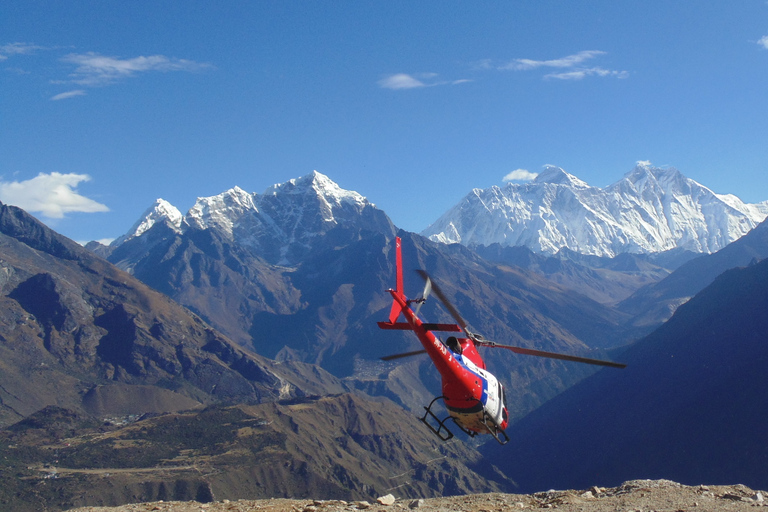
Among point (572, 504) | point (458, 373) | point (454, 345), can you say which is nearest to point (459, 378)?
point (458, 373)

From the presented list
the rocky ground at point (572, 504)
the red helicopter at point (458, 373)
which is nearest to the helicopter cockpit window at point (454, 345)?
the red helicopter at point (458, 373)

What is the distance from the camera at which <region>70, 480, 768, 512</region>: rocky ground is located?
34.0 m

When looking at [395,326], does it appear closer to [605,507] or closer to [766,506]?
[605,507]

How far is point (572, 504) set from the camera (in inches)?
1416

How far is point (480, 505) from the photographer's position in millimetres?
37250

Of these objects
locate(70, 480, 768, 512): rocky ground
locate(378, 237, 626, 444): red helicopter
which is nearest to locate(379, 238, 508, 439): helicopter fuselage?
locate(378, 237, 626, 444): red helicopter

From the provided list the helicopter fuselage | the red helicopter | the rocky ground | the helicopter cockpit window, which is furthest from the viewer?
the helicopter cockpit window

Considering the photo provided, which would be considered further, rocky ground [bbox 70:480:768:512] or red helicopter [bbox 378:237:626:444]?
red helicopter [bbox 378:237:626:444]

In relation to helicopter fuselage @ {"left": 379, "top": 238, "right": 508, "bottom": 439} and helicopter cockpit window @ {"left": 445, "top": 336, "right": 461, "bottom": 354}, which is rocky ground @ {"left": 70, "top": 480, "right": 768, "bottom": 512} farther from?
helicopter cockpit window @ {"left": 445, "top": 336, "right": 461, "bottom": 354}

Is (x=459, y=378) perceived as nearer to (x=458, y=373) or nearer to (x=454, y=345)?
(x=458, y=373)

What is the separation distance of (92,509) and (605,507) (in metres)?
29.6

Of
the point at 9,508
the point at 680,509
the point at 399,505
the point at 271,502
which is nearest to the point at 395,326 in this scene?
the point at 399,505

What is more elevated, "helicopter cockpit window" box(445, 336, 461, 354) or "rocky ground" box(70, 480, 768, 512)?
"helicopter cockpit window" box(445, 336, 461, 354)

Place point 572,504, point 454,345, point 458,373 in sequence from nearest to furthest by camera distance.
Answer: point 458,373
point 572,504
point 454,345
